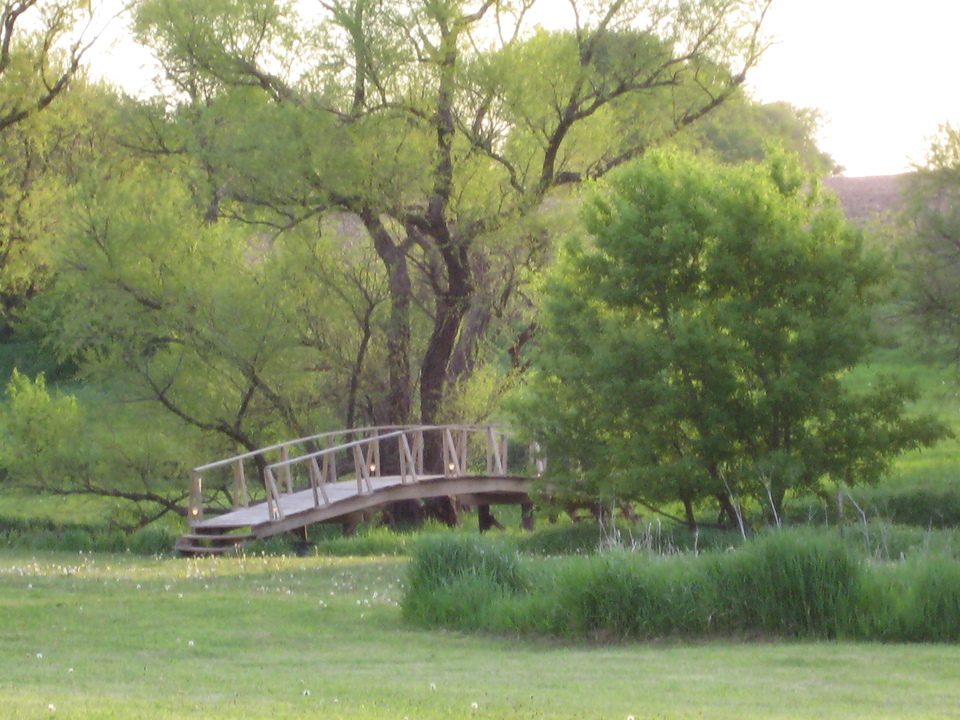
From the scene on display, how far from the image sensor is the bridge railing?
24.0 meters

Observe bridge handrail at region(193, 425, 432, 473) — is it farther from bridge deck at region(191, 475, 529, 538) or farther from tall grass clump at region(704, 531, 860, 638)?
tall grass clump at region(704, 531, 860, 638)

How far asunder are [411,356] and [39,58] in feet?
35.7

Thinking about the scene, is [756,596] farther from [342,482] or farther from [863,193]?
[863,193]

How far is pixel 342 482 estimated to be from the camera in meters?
27.3

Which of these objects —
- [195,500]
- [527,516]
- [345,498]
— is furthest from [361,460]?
[527,516]

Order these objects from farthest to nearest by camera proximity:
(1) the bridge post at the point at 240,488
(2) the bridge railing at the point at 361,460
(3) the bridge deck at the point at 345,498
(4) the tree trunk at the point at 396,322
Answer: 1. (4) the tree trunk at the point at 396,322
2. (1) the bridge post at the point at 240,488
3. (2) the bridge railing at the point at 361,460
4. (3) the bridge deck at the point at 345,498

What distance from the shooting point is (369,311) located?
2883cm

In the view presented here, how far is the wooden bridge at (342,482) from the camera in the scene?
77.2 ft

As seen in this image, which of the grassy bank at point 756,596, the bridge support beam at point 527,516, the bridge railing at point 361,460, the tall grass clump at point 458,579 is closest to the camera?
the grassy bank at point 756,596

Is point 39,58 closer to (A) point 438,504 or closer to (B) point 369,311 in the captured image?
(B) point 369,311

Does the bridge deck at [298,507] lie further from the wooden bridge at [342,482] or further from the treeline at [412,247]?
the treeline at [412,247]

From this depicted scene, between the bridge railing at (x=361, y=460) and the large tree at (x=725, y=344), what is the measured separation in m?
4.92

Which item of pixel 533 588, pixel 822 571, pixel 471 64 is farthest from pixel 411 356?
pixel 822 571

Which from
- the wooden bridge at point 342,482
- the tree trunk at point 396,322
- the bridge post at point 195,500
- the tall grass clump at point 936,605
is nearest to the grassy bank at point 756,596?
the tall grass clump at point 936,605
